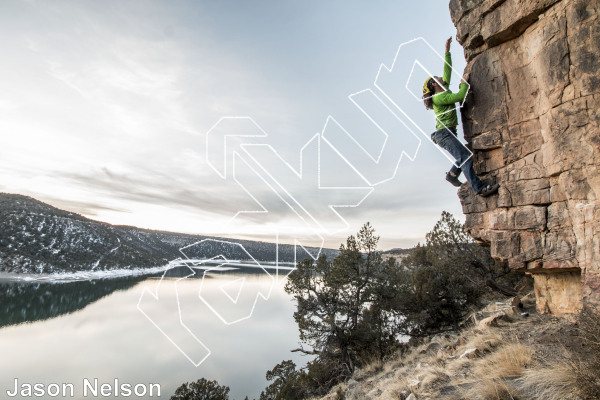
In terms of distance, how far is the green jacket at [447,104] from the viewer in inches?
261

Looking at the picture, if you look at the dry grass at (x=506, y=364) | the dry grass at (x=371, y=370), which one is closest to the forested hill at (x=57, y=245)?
the dry grass at (x=371, y=370)

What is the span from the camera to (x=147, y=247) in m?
115

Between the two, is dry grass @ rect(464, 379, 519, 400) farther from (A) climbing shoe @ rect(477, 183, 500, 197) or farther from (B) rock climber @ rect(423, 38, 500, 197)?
(B) rock climber @ rect(423, 38, 500, 197)

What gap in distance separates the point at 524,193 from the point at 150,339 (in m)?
49.9

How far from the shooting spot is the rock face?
16.6ft

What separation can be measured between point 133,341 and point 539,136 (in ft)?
167

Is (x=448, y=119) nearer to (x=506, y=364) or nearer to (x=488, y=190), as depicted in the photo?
(x=488, y=190)

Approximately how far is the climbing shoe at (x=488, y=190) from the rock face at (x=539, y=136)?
14cm

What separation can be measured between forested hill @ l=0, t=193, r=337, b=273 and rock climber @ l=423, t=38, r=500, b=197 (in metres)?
62.5

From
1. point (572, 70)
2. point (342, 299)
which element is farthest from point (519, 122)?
point (342, 299)

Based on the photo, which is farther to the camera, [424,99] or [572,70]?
[424,99]

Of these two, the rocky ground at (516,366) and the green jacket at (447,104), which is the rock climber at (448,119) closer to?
the green jacket at (447,104)

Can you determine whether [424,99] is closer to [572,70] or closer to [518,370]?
[572,70]

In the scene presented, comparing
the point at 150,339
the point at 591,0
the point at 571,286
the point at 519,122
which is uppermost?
the point at 591,0
